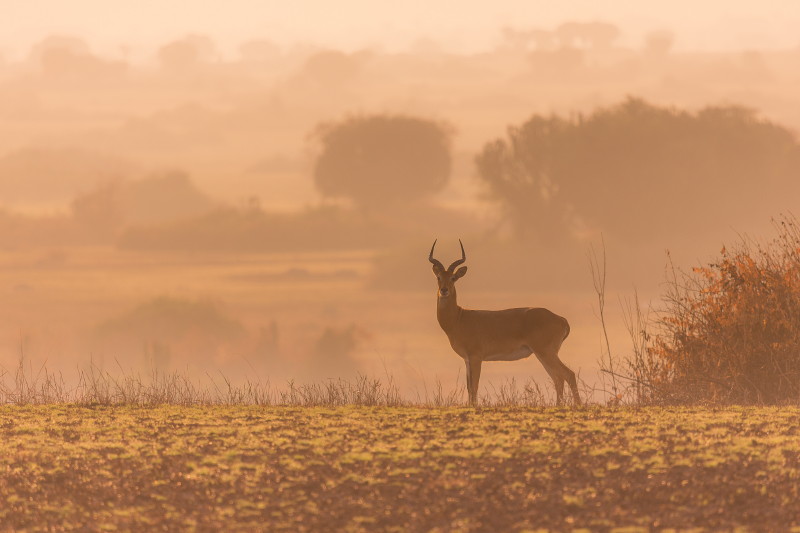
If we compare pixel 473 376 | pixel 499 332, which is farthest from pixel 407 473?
pixel 499 332

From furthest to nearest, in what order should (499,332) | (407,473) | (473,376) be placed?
(499,332) → (473,376) → (407,473)

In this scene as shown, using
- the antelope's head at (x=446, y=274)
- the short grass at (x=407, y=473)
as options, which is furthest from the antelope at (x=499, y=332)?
the short grass at (x=407, y=473)

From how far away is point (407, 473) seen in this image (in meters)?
9.57

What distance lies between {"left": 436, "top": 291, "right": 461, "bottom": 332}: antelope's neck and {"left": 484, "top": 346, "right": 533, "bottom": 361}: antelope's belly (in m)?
0.85

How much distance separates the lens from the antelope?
1764cm

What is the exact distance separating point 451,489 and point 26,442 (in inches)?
198

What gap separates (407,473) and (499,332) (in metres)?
8.47

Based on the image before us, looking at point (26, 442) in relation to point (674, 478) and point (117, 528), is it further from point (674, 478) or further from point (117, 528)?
point (674, 478)

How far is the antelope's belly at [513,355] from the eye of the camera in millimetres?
17844

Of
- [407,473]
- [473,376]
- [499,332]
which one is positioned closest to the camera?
[407,473]

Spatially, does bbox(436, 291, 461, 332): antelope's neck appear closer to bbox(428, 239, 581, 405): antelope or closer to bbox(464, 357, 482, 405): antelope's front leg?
bbox(428, 239, 581, 405): antelope

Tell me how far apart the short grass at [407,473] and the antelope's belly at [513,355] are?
5.21 metres

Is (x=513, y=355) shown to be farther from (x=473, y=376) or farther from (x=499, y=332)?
(x=473, y=376)

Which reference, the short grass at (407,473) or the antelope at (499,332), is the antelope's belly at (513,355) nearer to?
the antelope at (499,332)
